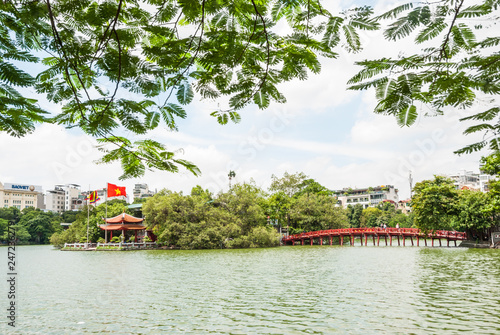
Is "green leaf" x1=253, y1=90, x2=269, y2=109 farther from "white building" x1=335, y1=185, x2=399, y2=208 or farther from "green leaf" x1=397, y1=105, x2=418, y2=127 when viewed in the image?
"white building" x1=335, y1=185, x2=399, y2=208

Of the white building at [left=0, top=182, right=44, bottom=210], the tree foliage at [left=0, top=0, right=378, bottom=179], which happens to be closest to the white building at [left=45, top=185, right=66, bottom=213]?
the white building at [left=0, top=182, right=44, bottom=210]

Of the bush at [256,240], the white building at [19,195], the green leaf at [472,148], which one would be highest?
the white building at [19,195]

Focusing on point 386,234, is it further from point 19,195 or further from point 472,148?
point 19,195

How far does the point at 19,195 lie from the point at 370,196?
2723 inches

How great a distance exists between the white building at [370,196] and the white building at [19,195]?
60.7m

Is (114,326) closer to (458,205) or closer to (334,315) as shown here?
(334,315)

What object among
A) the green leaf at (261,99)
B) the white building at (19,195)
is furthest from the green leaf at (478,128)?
Result: the white building at (19,195)

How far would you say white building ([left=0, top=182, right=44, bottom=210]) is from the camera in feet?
212

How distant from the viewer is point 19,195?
67.8 m

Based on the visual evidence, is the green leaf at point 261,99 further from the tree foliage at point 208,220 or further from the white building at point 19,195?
the white building at point 19,195

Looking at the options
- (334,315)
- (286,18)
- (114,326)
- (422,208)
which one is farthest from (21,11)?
(422,208)

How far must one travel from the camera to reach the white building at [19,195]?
64.8 m

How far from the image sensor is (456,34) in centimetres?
155

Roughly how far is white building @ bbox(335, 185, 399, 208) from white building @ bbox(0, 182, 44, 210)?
199 ft
